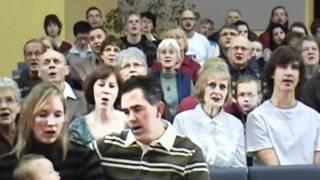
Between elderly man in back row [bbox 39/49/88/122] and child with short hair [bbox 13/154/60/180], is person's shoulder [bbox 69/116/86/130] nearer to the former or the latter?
elderly man in back row [bbox 39/49/88/122]

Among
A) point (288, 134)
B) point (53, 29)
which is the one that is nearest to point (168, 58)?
point (288, 134)

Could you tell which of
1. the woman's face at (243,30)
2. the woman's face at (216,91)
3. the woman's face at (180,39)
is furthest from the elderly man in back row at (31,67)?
the woman's face at (243,30)

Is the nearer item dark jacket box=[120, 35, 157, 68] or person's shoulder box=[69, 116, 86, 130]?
person's shoulder box=[69, 116, 86, 130]

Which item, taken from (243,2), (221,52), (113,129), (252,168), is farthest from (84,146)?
(243,2)

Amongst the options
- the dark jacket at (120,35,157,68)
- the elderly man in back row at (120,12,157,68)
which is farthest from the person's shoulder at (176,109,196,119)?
the elderly man in back row at (120,12,157,68)

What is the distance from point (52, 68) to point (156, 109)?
2.22 meters

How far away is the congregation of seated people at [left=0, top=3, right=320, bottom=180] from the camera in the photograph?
12.4ft

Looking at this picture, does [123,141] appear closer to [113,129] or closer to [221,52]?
[113,129]

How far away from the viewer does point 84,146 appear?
154 inches

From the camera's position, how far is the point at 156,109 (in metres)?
3.73

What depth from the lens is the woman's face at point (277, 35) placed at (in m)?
9.24

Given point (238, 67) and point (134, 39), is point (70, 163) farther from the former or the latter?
point (134, 39)

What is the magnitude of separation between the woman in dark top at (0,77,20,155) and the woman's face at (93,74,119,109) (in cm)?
47

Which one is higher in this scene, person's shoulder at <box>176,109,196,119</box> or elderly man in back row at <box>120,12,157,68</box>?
elderly man in back row at <box>120,12,157,68</box>
